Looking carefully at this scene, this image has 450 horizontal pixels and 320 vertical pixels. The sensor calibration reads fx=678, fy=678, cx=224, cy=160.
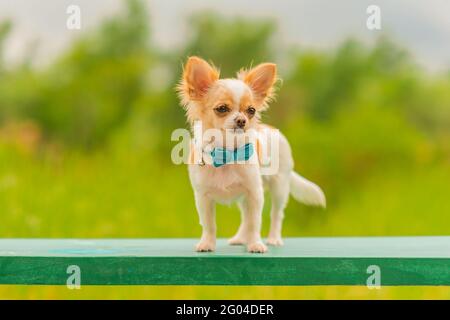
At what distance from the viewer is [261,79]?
9.69ft

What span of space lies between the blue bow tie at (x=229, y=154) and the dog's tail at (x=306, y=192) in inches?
32.1

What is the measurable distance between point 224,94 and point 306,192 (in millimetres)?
1112

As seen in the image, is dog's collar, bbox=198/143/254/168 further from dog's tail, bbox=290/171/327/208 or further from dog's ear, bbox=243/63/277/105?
dog's tail, bbox=290/171/327/208

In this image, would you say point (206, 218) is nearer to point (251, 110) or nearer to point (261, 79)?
point (251, 110)

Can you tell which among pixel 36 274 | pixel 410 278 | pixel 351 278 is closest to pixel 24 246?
pixel 36 274

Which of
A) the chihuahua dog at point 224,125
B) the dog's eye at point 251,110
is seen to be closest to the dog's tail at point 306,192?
the chihuahua dog at point 224,125

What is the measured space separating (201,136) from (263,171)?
523 mm

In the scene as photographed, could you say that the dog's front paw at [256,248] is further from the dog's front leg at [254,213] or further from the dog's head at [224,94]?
the dog's head at [224,94]

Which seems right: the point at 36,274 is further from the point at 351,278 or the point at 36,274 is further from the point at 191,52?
the point at 191,52

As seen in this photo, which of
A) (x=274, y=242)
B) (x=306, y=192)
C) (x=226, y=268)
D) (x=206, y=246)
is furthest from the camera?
(x=306, y=192)

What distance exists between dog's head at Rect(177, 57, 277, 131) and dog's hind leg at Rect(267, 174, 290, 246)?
0.52 m

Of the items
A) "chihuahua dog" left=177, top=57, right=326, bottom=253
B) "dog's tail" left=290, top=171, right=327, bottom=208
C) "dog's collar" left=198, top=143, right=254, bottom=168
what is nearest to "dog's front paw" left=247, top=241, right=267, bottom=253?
"chihuahua dog" left=177, top=57, right=326, bottom=253

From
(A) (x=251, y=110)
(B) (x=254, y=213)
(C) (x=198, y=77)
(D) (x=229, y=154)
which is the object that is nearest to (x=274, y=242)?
(B) (x=254, y=213)

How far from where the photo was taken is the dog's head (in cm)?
273
